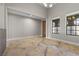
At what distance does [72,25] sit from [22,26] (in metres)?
1.09

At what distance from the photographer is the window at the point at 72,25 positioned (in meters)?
1.75

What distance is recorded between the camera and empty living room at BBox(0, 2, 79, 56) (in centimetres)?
163

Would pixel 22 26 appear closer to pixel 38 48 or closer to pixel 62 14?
pixel 38 48

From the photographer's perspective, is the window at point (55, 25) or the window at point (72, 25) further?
the window at point (55, 25)

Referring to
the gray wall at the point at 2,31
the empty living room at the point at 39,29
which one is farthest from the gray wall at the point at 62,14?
the gray wall at the point at 2,31

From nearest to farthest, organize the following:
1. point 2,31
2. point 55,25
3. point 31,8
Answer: point 2,31
point 31,8
point 55,25

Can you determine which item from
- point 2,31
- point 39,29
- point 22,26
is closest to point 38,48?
point 39,29

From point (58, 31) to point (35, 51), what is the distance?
2.21 ft

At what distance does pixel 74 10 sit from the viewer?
5.49 feet

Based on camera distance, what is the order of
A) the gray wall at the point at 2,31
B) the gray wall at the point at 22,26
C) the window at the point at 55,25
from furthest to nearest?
the window at the point at 55,25 < the gray wall at the point at 22,26 < the gray wall at the point at 2,31

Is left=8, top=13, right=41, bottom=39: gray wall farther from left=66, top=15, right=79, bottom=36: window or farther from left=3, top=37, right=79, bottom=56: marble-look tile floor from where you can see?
left=66, top=15, right=79, bottom=36: window

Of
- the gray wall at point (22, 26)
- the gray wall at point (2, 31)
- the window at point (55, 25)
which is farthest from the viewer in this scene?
the window at point (55, 25)

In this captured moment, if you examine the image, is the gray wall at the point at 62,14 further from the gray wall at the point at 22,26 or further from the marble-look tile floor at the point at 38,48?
the gray wall at the point at 22,26

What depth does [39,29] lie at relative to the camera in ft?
6.21
